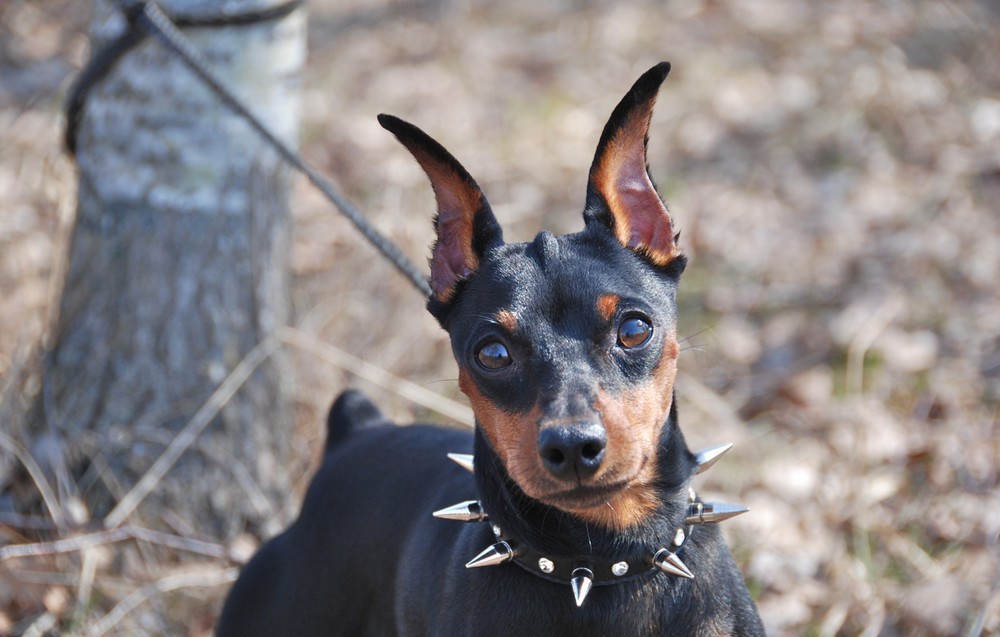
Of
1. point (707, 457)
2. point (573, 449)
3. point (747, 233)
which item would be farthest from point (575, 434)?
point (747, 233)

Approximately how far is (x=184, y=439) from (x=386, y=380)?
943 millimetres

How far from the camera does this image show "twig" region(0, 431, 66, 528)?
4.43 m

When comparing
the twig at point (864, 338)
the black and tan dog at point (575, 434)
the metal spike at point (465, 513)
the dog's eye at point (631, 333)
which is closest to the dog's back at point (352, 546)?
the black and tan dog at point (575, 434)

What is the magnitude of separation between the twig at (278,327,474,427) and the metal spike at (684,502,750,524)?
1.96 metres

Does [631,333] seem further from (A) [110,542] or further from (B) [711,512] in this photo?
(A) [110,542]

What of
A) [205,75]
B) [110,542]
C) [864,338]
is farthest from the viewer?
[864,338]

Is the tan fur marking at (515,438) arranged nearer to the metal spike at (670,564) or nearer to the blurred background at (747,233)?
the metal spike at (670,564)

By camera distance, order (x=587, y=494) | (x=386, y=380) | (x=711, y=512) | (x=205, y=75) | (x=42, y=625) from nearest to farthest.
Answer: (x=587, y=494), (x=711, y=512), (x=205, y=75), (x=42, y=625), (x=386, y=380)

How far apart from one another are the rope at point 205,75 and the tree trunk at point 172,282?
0.18 metres

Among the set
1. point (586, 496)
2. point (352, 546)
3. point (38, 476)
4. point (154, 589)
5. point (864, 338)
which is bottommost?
point (864, 338)

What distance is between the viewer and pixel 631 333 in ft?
8.68

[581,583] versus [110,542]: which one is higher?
[581,583]

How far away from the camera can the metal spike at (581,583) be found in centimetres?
252

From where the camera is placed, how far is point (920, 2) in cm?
877
